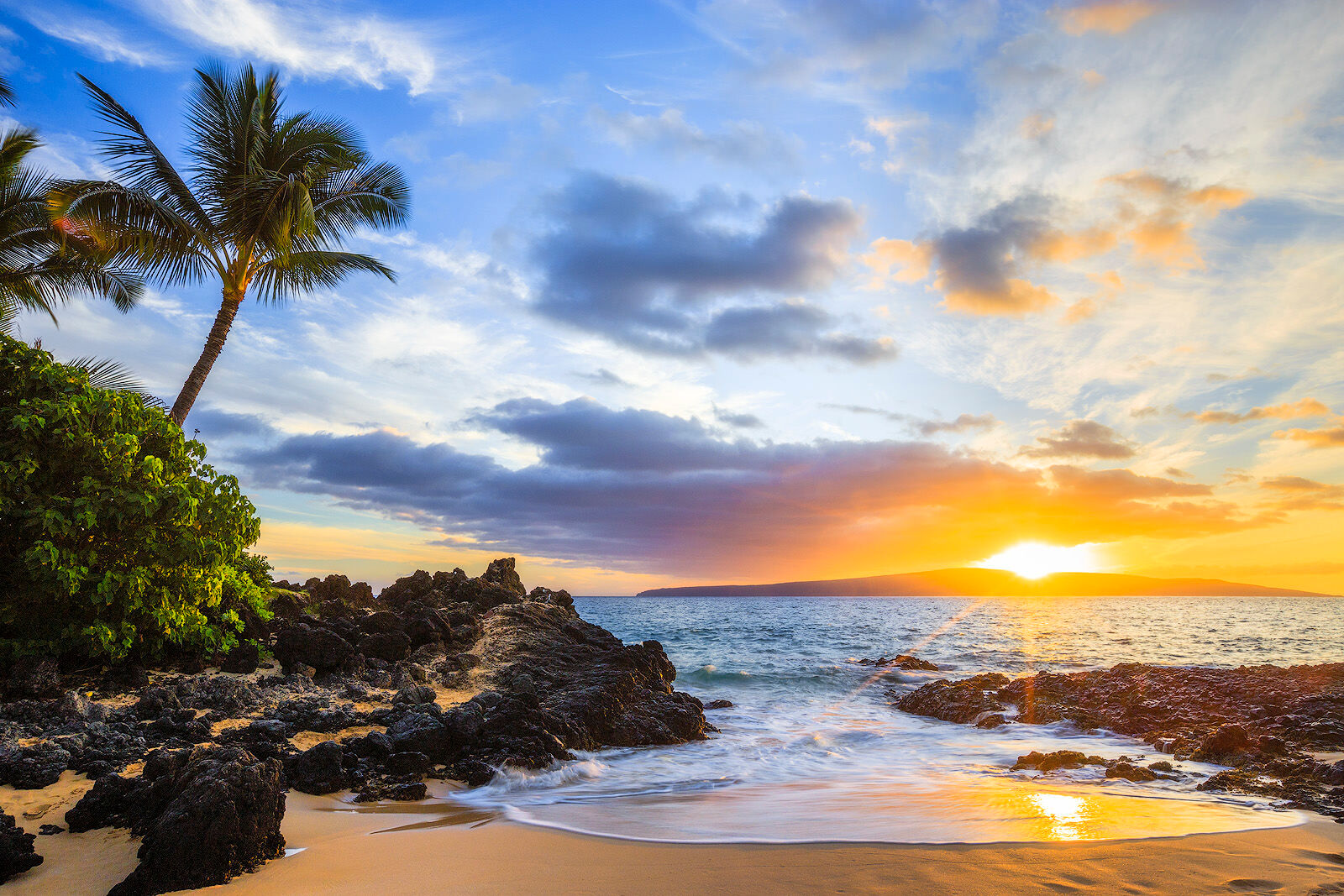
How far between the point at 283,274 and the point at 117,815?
1544 cm

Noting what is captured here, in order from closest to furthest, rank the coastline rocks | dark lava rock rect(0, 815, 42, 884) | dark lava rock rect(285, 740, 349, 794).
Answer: the coastline rocks
dark lava rock rect(0, 815, 42, 884)
dark lava rock rect(285, 740, 349, 794)

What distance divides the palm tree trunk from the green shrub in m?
5.58

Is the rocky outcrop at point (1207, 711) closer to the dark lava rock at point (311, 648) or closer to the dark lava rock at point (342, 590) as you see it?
the dark lava rock at point (311, 648)

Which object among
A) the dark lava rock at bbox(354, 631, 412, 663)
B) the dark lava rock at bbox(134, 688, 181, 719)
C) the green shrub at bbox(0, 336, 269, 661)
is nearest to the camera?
the dark lava rock at bbox(134, 688, 181, 719)

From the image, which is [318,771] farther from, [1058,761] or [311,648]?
[1058,761]

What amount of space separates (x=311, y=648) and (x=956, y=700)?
47.8 feet

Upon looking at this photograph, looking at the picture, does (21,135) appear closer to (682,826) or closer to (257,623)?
(257,623)

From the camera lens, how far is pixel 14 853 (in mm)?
4609

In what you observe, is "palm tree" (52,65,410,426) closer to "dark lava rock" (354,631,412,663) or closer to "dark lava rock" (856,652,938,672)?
"dark lava rock" (354,631,412,663)

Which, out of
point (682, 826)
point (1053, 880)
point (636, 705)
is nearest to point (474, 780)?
point (682, 826)

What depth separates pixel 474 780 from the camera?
8109 mm

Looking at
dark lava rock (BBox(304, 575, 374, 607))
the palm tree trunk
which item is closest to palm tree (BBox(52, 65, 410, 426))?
the palm tree trunk

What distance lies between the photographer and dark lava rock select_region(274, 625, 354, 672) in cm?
1148

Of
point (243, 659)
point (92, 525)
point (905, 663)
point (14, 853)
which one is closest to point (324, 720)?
point (243, 659)
